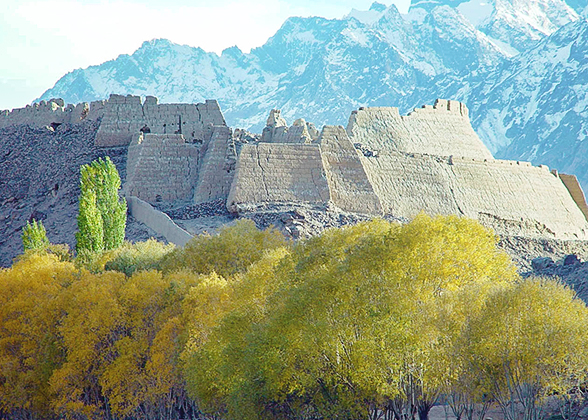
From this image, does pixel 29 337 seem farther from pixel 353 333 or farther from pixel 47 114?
pixel 47 114

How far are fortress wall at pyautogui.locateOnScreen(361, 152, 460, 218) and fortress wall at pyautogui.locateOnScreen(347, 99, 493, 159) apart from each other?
2.07 m

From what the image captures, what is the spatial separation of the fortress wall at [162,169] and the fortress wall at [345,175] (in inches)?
325

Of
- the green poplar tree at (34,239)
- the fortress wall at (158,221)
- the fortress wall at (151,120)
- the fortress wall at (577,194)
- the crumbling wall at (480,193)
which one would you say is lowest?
the fortress wall at (577,194)

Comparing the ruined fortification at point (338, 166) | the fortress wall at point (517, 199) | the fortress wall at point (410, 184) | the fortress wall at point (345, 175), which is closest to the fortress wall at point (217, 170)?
the ruined fortification at point (338, 166)

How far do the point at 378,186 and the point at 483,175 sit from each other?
10.4 metres

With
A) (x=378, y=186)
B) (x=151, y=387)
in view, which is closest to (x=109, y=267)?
(x=151, y=387)

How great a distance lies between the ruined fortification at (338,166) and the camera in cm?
6178

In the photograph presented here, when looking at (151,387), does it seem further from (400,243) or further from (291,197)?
(291,197)

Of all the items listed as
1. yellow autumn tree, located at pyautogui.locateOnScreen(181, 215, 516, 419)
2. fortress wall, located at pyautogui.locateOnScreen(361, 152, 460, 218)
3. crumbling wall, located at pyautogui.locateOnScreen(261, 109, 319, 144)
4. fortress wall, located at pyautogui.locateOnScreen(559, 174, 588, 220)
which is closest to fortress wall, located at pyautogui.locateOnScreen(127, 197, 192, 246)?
crumbling wall, located at pyautogui.locateOnScreen(261, 109, 319, 144)

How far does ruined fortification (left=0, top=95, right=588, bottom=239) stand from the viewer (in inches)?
2432

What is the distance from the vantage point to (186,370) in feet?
130

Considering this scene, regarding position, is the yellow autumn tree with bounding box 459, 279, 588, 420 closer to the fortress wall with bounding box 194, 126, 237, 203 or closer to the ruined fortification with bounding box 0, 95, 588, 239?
the ruined fortification with bounding box 0, 95, 588, 239

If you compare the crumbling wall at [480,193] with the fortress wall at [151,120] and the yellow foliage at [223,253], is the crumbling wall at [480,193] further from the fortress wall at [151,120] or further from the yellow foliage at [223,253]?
the yellow foliage at [223,253]

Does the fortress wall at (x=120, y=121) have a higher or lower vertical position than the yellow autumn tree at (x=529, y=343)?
higher
